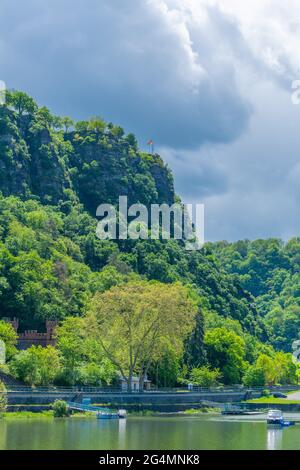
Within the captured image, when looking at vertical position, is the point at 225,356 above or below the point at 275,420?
above

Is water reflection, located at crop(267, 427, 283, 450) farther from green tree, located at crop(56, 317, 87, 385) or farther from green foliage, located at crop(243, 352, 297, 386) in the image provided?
green foliage, located at crop(243, 352, 297, 386)

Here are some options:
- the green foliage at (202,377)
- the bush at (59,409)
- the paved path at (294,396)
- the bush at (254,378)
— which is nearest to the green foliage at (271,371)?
the bush at (254,378)

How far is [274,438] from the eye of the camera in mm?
83188

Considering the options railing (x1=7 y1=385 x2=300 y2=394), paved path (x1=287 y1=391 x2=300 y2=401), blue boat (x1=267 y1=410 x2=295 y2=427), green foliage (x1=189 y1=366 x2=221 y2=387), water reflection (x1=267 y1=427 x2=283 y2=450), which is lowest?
water reflection (x1=267 y1=427 x2=283 y2=450)

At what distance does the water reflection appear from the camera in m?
74.5

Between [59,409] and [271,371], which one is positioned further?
[271,371]

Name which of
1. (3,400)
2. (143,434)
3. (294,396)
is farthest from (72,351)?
(294,396)

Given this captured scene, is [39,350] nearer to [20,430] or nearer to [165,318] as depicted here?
[165,318]

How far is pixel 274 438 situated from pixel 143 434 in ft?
39.9

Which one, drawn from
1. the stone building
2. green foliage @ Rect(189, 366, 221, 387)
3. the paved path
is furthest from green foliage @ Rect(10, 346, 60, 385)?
the paved path

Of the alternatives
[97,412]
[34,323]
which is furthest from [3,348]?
[34,323]

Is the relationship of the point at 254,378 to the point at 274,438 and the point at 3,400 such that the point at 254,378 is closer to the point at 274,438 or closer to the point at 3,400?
the point at 3,400

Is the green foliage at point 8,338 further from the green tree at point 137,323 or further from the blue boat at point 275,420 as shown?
the blue boat at point 275,420

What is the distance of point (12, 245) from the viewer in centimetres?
16175
